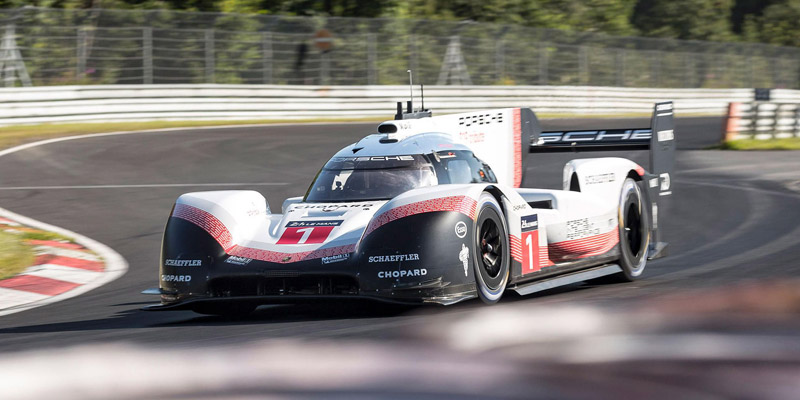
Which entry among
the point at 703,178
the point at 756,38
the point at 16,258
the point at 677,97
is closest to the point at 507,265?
the point at 16,258

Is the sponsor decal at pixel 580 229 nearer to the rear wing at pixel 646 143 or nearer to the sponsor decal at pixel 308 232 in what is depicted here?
the rear wing at pixel 646 143

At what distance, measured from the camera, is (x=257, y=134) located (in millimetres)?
21453

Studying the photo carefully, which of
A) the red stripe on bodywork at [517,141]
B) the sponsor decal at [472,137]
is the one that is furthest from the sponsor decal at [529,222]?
the red stripe on bodywork at [517,141]

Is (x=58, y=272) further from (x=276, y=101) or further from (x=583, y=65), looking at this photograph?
(x=583, y=65)

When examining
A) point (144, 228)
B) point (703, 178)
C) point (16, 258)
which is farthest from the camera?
point (703, 178)

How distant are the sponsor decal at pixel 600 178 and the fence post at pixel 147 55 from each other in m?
17.6

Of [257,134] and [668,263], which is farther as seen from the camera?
[257,134]

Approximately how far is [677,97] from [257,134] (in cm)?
1840

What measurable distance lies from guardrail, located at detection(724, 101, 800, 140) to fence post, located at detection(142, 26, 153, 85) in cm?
1263

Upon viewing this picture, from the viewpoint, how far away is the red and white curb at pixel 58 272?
7965mm

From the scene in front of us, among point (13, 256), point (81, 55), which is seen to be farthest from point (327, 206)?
point (81, 55)

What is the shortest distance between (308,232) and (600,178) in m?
2.61

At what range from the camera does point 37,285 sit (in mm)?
8398

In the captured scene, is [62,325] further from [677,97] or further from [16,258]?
[677,97]
